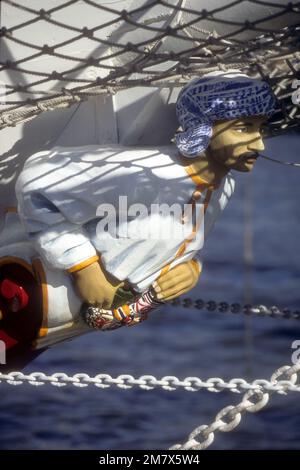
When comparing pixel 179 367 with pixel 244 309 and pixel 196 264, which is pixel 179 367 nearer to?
pixel 244 309

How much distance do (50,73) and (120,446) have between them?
1.80 meters

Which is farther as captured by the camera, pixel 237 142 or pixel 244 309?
pixel 244 309

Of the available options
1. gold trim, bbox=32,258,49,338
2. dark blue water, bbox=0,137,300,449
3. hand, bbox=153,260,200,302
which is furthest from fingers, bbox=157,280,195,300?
dark blue water, bbox=0,137,300,449

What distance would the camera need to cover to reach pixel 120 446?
2.92m

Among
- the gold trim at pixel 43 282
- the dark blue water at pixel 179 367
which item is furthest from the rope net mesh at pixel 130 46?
the dark blue water at pixel 179 367

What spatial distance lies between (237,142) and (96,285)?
19cm

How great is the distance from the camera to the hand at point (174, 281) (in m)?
1.25

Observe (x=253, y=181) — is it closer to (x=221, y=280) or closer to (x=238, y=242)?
(x=238, y=242)

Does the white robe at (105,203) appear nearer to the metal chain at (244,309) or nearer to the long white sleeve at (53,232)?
the long white sleeve at (53,232)

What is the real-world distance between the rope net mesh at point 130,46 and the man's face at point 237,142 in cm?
6

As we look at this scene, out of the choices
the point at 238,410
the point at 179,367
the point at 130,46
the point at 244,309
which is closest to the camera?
the point at 130,46

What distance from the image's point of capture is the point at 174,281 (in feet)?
4.12

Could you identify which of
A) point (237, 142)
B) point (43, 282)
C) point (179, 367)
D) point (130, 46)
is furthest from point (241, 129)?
point (179, 367)

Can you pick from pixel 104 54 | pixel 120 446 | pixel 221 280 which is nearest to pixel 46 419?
pixel 120 446
